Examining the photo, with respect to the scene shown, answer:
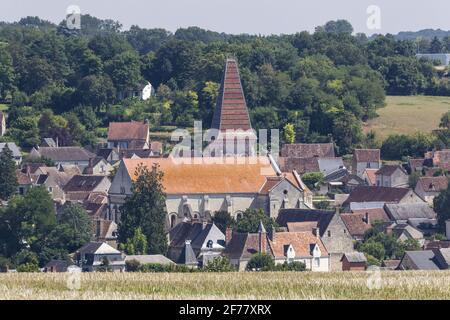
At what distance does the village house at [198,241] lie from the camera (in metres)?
66.1

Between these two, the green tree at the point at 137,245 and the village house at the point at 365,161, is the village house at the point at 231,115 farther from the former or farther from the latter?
the green tree at the point at 137,245

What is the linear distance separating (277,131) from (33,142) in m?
16.1

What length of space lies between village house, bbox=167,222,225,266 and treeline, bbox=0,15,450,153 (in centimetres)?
3811

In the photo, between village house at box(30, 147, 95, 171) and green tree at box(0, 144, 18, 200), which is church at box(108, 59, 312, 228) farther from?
village house at box(30, 147, 95, 171)

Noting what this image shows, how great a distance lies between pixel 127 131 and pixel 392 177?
889 inches

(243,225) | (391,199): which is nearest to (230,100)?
(391,199)

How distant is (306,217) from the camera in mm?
71875

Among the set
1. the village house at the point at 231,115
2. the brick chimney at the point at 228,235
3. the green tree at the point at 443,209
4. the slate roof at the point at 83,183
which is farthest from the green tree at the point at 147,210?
the village house at the point at 231,115

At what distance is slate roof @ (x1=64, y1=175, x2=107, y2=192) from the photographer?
3647 inches

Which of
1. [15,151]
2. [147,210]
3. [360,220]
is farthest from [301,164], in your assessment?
[147,210]

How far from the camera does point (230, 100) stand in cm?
10431

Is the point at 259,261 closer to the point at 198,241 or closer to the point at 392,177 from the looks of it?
the point at 198,241

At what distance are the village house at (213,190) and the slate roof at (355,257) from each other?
9247 mm
